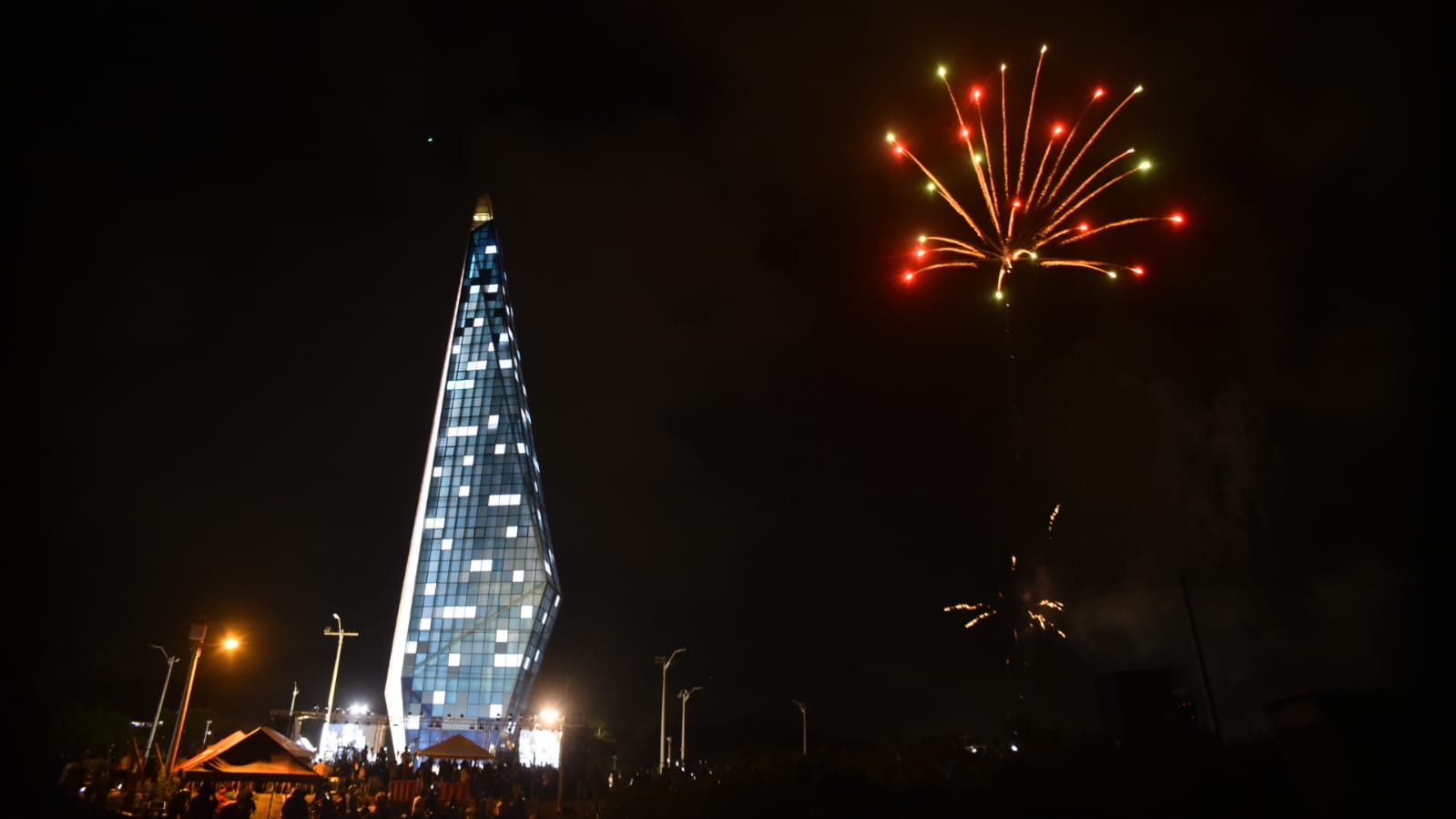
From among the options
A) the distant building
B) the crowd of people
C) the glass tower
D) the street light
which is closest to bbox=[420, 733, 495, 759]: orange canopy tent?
the crowd of people

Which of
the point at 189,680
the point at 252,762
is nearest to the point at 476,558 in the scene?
the point at 189,680

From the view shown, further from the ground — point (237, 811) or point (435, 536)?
point (435, 536)

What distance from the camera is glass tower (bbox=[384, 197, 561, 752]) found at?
80000mm

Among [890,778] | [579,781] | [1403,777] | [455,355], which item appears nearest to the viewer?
[1403,777]

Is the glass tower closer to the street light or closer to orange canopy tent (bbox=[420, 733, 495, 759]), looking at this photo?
orange canopy tent (bbox=[420, 733, 495, 759])

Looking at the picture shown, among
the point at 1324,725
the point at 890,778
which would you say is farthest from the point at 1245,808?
the point at 890,778

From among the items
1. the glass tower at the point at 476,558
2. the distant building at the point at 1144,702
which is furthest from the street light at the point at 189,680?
the glass tower at the point at 476,558

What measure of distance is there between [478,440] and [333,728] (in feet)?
103

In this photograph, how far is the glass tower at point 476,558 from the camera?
80.0 meters

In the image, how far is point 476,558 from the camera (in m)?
85.0

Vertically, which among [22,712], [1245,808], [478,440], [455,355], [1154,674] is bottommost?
[1245,808]

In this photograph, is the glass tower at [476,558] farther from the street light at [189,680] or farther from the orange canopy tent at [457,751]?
the street light at [189,680]

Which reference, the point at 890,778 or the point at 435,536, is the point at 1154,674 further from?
the point at 435,536

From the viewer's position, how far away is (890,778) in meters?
21.7
